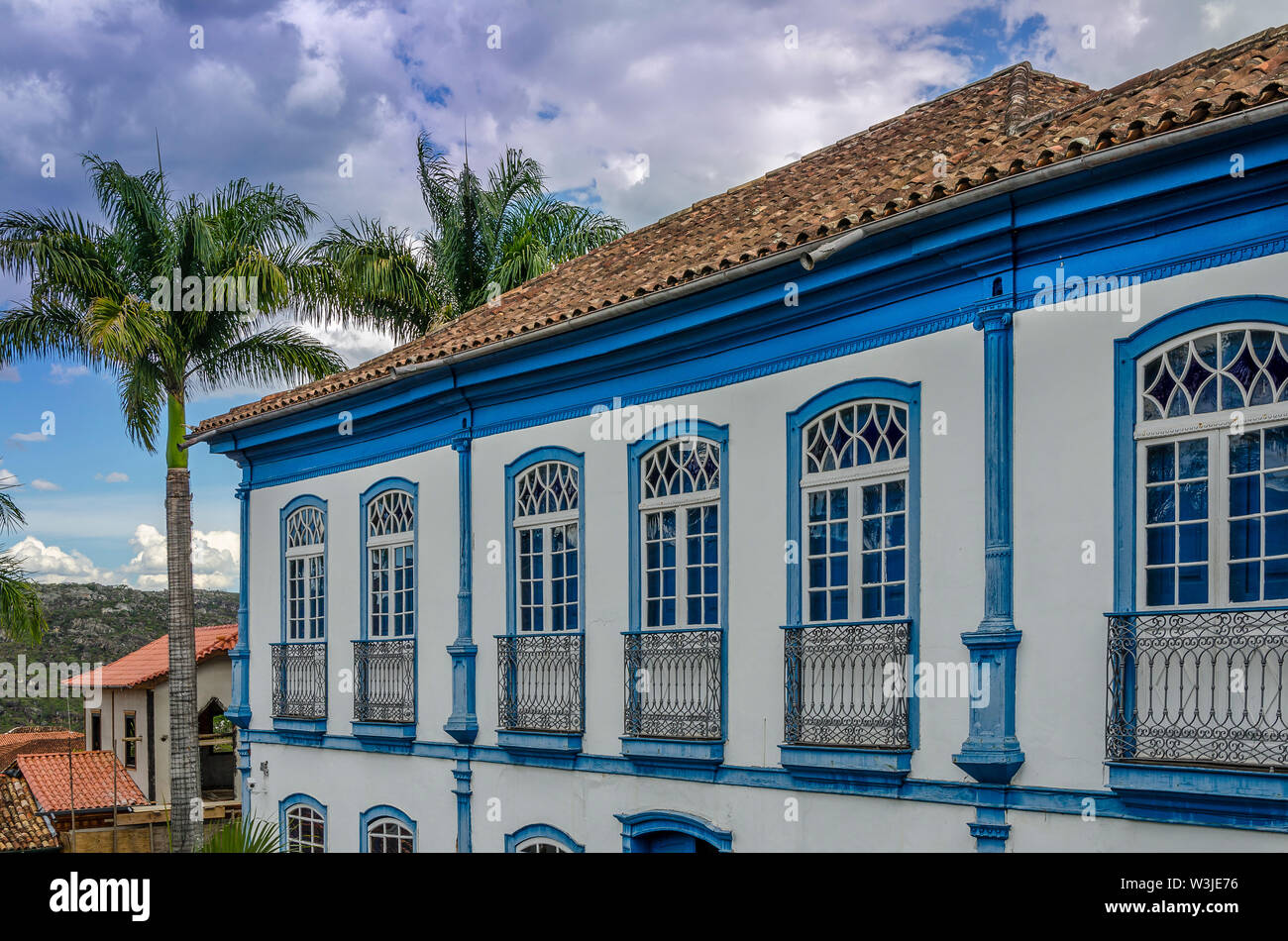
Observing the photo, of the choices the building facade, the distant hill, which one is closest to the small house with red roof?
the distant hill

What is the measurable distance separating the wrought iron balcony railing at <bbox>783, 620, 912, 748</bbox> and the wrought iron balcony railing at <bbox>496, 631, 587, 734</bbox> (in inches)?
101

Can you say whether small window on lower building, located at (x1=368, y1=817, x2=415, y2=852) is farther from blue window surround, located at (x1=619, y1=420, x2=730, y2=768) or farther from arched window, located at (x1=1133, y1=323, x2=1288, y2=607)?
arched window, located at (x1=1133, y1=323, x2=1288, y2=607)

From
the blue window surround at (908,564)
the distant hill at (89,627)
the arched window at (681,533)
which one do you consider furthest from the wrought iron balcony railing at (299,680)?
the distant hill at (89,627)

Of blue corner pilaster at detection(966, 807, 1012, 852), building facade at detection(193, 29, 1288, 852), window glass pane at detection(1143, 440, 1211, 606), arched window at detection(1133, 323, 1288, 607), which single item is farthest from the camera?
blue corner pilaster at detection(966, 807, 1012, 852)

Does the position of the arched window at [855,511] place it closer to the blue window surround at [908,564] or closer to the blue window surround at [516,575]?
the blue window surround at [908,564]

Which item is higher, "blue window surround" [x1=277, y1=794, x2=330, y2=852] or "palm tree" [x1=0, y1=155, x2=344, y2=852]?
"palm tree" [x1=0, y1=155, x2=344, y2=852]

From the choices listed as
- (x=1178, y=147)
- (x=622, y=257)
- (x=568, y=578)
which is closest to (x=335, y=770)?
(x=568, y=578)

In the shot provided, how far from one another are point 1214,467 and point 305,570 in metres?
11.0

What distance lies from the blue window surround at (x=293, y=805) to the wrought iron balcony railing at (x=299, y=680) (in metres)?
0.98

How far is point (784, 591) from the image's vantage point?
31.6 feet

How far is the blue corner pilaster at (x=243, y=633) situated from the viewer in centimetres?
1641

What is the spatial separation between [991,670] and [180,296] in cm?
1388

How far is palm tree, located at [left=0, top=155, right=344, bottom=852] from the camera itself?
17750mm

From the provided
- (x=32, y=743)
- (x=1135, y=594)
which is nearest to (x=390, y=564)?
(x=1135, y=594)
